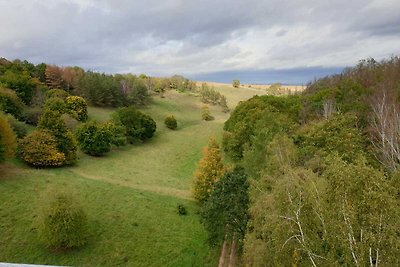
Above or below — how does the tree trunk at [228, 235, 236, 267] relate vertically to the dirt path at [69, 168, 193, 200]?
below

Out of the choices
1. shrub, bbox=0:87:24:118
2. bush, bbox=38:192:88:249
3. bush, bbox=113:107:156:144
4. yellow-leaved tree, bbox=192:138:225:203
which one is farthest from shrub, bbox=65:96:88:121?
bush, bbox=38:192:88:249

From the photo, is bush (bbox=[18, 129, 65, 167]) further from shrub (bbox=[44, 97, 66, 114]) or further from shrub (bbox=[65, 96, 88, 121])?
shrub (bbox=[65, 96, 88, 121])

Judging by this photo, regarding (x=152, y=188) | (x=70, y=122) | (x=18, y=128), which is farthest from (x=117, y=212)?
(x=70, y=122)

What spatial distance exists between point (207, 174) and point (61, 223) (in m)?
15.5

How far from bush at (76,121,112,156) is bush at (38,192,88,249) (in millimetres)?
22253

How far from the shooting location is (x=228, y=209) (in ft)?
87.4

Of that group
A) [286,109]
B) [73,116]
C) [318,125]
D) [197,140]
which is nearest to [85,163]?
[73,116]

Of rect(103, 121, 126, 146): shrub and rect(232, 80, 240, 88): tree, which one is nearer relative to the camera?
rect(103, 121, 126, 146): shrub

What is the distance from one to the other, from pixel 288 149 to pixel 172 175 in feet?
73.2

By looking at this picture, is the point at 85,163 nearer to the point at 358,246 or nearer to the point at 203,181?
the point at 203,181

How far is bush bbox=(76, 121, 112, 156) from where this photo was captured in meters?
50.4

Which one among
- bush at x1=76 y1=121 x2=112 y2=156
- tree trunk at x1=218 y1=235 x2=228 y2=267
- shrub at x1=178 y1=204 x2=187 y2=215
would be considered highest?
bush at x1=76 y1=121 x2=112 y2=156

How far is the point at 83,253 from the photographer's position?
28203 mm

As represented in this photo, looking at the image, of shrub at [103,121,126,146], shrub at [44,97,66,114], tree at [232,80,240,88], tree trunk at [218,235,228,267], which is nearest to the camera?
tree trunk at [218,235,228,267]
